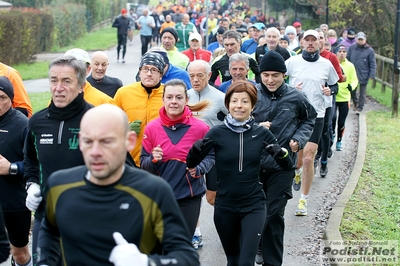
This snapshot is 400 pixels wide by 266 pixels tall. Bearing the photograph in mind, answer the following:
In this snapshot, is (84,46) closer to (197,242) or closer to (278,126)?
(197,242)

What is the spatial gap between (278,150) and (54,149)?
2.00m

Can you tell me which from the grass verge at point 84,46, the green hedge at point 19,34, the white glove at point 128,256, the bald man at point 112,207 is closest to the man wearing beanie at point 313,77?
the bald man at point 112,207

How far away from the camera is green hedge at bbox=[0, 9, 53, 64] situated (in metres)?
26.1

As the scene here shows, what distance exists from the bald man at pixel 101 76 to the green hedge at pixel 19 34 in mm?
17381

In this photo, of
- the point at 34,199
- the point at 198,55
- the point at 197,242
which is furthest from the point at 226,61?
the point at 34,199

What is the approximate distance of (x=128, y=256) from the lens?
321 cm

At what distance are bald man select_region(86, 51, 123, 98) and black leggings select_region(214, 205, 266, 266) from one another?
10.8ft

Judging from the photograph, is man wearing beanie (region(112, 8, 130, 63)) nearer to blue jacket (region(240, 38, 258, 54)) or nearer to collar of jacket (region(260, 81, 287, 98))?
blue jacket (region(240, 38, 258, 54))

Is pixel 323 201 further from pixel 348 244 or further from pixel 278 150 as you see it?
pixel 278 150

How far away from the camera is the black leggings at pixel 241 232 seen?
6.10m

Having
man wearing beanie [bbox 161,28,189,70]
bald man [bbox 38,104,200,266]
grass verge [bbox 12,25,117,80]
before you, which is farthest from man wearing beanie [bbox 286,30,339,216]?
grass verge [bbox 12,25,117,80]

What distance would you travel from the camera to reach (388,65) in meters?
23.8

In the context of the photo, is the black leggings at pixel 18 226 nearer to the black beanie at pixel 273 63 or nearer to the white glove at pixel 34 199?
the white glove at pixel 34 199

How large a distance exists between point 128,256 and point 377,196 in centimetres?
759
